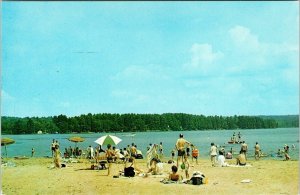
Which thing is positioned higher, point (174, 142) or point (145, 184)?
point (174, 142)

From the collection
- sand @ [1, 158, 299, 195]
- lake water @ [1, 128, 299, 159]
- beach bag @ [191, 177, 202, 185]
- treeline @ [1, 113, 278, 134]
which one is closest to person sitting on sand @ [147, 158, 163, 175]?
sand @ [1, 158, 299, 195]

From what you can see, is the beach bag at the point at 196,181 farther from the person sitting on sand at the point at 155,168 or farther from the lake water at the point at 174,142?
the lake water at the point at 174,142

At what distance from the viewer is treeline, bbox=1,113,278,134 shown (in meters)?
72.8

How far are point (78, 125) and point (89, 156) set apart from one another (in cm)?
5153

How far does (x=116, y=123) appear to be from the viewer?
80250 mm

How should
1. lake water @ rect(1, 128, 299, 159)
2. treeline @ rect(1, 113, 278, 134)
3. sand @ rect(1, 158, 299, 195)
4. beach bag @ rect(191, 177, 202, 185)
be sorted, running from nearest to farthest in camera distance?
sand @ rect(1, 158, 299, 195), beach bag @ rect(191, 177, 202, 185), lake water @ rect(1, 128, 299, 159), treeline @ rect(1, 113, 278, 134)

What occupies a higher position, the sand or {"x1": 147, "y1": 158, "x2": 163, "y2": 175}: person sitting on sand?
{"x1": 147, "y1": 158, "x2": 163, "y2": 175}: person sitting on sand

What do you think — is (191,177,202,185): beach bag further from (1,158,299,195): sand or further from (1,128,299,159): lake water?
(1,128,299,159): lake water

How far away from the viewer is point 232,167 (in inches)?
709

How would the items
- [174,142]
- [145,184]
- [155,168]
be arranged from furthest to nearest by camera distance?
[174,142], [155,168], [145,184]

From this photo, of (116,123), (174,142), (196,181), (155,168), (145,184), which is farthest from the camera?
(116,123)

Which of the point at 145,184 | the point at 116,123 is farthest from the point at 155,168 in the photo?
the point at 116,123

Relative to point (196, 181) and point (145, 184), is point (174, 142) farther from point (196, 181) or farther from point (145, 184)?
point (196, 181)

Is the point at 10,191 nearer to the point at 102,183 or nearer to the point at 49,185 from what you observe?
the point at 49,185
